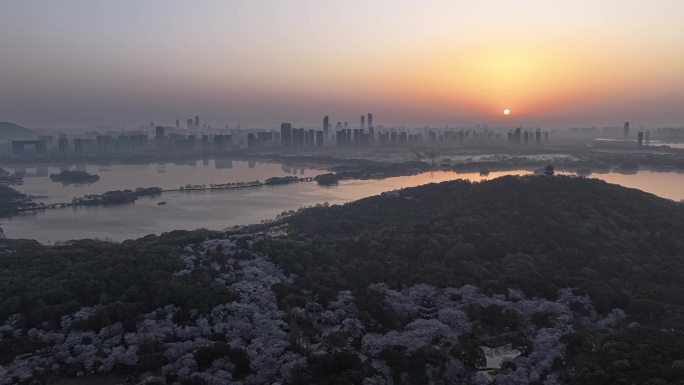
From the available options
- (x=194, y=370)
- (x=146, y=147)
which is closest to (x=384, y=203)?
(x=194, y=370)

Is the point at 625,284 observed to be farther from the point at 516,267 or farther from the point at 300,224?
the point at 300,224

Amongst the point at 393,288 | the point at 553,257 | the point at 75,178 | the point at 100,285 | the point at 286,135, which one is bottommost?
the point at 393,288

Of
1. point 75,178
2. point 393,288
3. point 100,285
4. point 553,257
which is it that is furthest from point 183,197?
point 553,257

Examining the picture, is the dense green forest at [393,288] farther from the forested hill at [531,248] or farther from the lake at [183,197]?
the lake at [183,197]

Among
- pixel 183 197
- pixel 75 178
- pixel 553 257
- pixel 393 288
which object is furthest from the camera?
pixel 75 178

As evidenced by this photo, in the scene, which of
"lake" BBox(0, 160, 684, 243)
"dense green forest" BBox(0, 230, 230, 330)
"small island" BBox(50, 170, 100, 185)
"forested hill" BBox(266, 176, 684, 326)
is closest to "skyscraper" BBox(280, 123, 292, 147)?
"lake" BBox(0, 160, 684, 243)

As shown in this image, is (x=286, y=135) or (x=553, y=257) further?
(x=286, y=135)

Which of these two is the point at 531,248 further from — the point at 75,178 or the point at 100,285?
the point at 75,178
